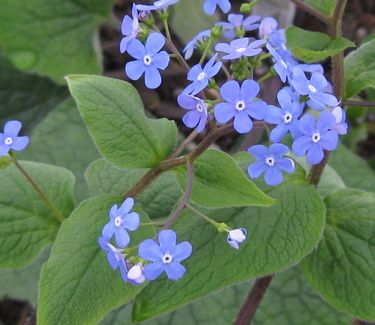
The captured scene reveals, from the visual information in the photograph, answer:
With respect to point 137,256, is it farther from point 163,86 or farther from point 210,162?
point 163,86

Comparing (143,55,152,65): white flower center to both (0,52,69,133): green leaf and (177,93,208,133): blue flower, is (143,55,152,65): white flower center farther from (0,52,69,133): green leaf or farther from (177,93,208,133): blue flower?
(0,52,69,133): green leaf

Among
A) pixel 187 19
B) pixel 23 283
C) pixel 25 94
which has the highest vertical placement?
pixel 187 19

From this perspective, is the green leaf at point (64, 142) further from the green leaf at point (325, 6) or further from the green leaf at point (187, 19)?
the green leaf at point (325, 6)

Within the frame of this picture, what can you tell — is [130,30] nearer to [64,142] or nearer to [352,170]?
[64,142]

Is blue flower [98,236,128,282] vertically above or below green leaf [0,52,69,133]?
above

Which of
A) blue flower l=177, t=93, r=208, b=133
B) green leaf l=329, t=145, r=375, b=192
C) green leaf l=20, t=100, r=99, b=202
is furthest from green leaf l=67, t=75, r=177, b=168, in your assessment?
green leaf l=329, t=145, r=375, b=192

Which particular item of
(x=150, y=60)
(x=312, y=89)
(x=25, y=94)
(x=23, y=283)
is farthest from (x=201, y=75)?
(x=25, y=94)

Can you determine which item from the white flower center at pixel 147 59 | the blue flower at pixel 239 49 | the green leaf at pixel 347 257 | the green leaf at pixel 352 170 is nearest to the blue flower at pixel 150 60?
the white flower center at pixel 147 59

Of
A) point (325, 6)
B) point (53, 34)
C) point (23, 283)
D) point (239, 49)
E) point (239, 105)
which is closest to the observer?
point (239, 105)
